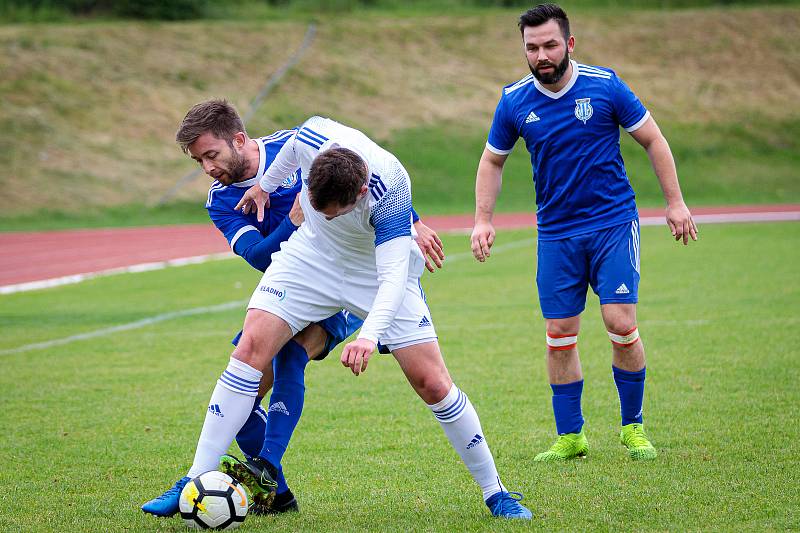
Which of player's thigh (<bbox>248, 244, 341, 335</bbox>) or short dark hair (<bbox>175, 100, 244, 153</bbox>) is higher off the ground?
short dark hair (<bbox>175, 100, 244, 153</bbox>)

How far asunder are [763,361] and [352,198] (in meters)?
5.11

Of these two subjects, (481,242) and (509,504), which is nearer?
(509,504)

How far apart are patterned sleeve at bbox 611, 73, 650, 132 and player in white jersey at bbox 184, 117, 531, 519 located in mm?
1653

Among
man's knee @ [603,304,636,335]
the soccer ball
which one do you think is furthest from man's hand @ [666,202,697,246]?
the soccer ball

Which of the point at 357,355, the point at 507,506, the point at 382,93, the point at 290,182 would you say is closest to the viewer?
the point at 357,355

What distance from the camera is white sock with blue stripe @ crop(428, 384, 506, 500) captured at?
189 inches

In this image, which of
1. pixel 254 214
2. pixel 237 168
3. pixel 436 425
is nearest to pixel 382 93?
pixel 436 425

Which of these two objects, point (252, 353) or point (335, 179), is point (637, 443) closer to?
point (252, 353)

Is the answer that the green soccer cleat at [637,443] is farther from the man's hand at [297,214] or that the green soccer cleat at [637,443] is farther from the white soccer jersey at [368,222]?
the man's hand at [297,214]

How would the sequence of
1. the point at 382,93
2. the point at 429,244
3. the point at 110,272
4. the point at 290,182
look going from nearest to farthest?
1. the point at 429,244
2. the point at 290,182
3. the point at 110,272
4. the point at 382,93

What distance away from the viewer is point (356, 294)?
486cm

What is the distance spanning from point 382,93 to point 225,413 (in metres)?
32.2

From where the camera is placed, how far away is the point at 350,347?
4305 mm

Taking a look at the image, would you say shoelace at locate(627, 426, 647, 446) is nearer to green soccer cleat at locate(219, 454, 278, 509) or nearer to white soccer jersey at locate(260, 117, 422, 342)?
white soccer jersey at locate(260, 117, 422, 342)
